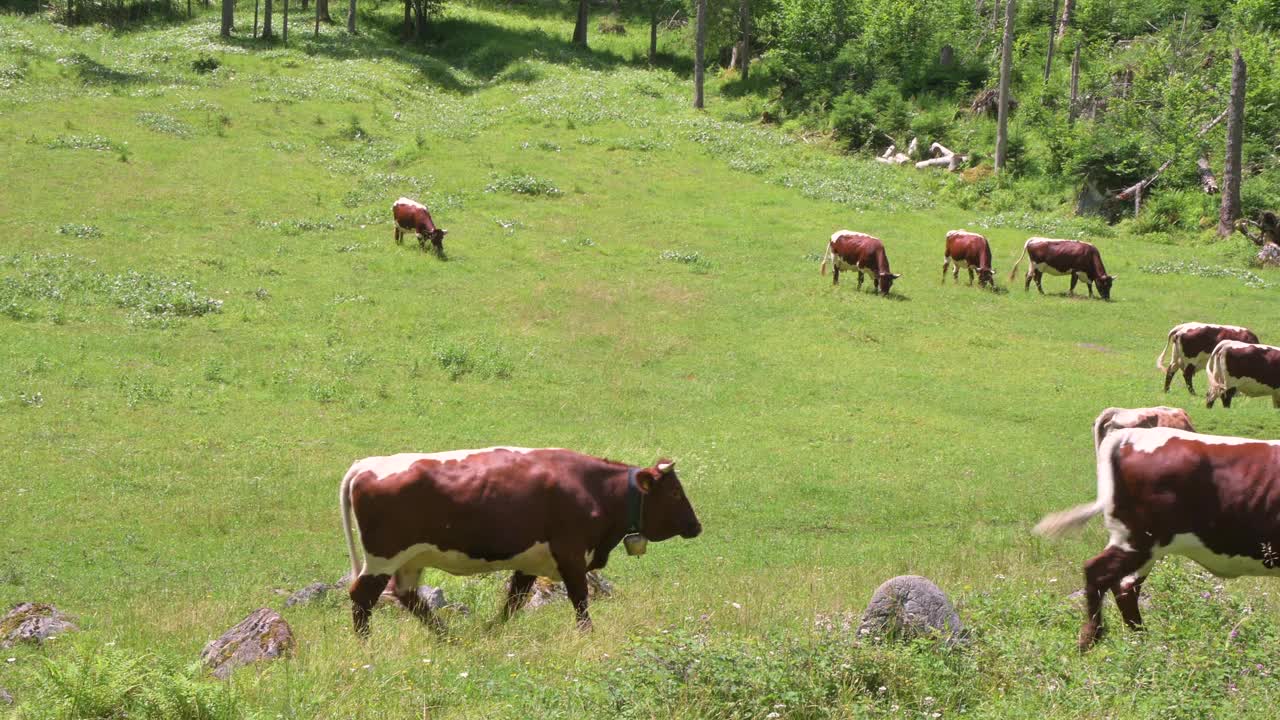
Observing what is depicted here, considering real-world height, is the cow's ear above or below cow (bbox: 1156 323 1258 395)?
above

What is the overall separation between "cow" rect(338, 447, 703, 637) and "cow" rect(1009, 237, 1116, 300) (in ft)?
90.4

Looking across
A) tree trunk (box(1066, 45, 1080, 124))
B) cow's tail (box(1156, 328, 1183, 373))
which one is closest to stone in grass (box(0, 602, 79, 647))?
cow's tail (box(1156, 328, 1183, 373))

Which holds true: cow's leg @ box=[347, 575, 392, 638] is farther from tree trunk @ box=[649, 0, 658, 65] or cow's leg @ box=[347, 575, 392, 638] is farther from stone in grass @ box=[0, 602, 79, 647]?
tree trunk @ box=[649, 0, 658, 65]

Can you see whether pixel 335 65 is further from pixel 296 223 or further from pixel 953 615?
pixel 953 615

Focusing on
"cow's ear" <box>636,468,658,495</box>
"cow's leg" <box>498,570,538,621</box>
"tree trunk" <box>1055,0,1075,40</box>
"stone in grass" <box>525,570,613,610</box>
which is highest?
"tree trunk" <box>1055,0,1075,40</box>

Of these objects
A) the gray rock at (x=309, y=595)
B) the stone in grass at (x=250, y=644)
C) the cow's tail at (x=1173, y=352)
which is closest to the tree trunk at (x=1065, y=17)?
the cow's tail at (x=1173, y=352)

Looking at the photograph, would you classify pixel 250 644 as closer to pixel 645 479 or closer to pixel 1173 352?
pixel 645 479

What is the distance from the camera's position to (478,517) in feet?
36.2

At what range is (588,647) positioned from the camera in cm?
964

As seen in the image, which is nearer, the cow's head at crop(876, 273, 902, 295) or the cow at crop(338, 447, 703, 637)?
the cow at crop(338, 447, 703, 637)

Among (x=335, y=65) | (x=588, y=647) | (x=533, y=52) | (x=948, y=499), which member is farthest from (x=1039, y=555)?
(x=533, y=52)

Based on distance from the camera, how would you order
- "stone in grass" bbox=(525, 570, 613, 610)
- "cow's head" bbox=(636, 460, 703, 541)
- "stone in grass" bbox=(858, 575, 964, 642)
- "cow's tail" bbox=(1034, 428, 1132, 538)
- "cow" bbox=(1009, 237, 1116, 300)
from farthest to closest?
"cow" bbox=(1009, 237, 1116, 300) → "stone in grass" bbox=(525, 570, 613, 610) → "cow's head" bbox=(636, 460, 703, 541) → "cow's tail" bbox=(1034, 428, 1132, 538) → "stone in grass" bbox=(858, 575, 964, 642)

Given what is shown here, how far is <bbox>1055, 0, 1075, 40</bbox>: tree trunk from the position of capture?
68812 millimetres

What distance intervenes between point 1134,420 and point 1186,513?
435 cm
